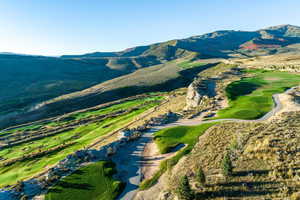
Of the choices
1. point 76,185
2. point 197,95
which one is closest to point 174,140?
point 76,185

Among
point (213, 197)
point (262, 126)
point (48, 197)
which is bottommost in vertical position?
point (48, 197)

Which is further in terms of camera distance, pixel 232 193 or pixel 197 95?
pixel 197 95

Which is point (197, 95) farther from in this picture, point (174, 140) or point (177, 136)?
point (174, 140)

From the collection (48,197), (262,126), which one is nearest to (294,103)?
(262,126)

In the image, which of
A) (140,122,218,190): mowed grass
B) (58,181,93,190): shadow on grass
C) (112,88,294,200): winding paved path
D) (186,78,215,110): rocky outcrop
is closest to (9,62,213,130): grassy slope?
(186,78,215,110): rocky outcrop

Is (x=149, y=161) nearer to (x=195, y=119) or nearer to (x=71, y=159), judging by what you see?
(x=71, y=159)

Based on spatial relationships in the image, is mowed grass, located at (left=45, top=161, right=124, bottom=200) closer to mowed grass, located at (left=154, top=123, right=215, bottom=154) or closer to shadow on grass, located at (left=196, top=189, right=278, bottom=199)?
mowed grass, located at (left=154, top=123, right=215, bottom=154)

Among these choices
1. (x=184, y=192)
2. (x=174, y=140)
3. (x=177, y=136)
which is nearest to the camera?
(x=184, y=192)
